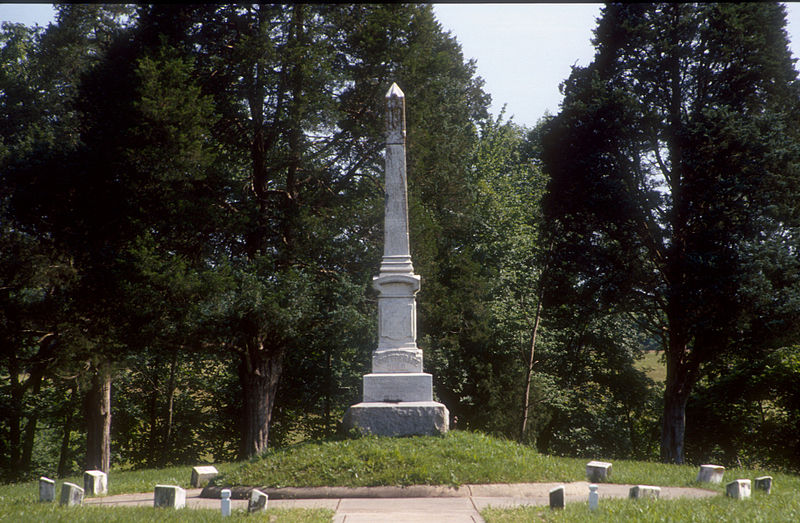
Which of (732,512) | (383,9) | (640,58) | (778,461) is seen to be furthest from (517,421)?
(732,512)

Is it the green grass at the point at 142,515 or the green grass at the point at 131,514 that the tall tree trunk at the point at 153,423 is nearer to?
the green grass at the point at 131,514

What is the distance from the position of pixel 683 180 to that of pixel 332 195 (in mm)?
9202

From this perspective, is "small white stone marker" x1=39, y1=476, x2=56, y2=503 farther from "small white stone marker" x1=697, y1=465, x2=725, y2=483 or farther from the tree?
the tree

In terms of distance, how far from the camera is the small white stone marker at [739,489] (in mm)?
9078

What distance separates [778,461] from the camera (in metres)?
22.8

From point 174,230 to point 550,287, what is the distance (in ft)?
35.1

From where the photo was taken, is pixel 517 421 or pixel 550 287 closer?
pixel 550 287

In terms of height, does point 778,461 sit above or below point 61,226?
below

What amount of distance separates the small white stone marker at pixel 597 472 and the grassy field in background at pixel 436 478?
183 millimetres

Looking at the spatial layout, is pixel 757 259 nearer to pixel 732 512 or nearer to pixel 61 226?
pixel 732 512

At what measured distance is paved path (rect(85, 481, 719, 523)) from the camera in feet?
26.5

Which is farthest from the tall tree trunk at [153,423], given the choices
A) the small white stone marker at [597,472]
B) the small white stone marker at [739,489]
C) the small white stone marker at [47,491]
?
the small white stone marker at [739,489]

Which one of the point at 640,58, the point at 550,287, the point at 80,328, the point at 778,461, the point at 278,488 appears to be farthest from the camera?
the point at 778,461

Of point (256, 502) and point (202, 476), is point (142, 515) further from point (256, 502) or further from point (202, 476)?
point (202, 476)
